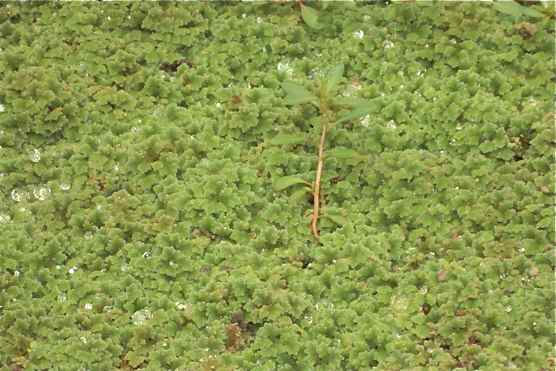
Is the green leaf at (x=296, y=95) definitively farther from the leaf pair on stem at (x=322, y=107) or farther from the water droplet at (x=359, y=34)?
the water droplet at (x=359, y=34)

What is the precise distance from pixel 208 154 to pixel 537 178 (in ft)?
6.08

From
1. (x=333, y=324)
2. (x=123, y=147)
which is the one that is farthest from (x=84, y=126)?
(x=333, y=324)

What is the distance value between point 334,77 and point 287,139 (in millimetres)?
455

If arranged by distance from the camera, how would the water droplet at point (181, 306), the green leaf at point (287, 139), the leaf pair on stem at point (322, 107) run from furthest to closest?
the green leaf at point (287, 139)
the leaf pair on stem at point (322, 107)
the water droplet at point (181, 306)

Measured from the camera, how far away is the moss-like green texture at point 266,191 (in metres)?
4.32

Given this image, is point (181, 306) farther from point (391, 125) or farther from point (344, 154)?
point (391, 125)

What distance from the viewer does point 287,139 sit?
5.04 metres

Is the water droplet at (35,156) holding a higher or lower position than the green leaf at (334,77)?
lower

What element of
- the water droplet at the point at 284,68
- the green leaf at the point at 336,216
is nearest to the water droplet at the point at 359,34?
the water droplet at the point at 284,68

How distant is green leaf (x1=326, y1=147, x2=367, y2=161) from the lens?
16.2 ft

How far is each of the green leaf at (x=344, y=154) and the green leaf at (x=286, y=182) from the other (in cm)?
23

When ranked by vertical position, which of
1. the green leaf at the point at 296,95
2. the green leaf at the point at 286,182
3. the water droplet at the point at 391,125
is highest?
the green leaf at the point at 296,95

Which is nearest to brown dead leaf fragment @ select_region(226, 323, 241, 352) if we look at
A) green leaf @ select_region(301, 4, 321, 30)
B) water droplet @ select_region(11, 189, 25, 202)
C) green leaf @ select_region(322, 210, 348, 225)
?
green leaf @ select_region(322, 210, 348, 225)

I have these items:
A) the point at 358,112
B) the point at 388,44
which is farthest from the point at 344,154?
the point at 388,44
